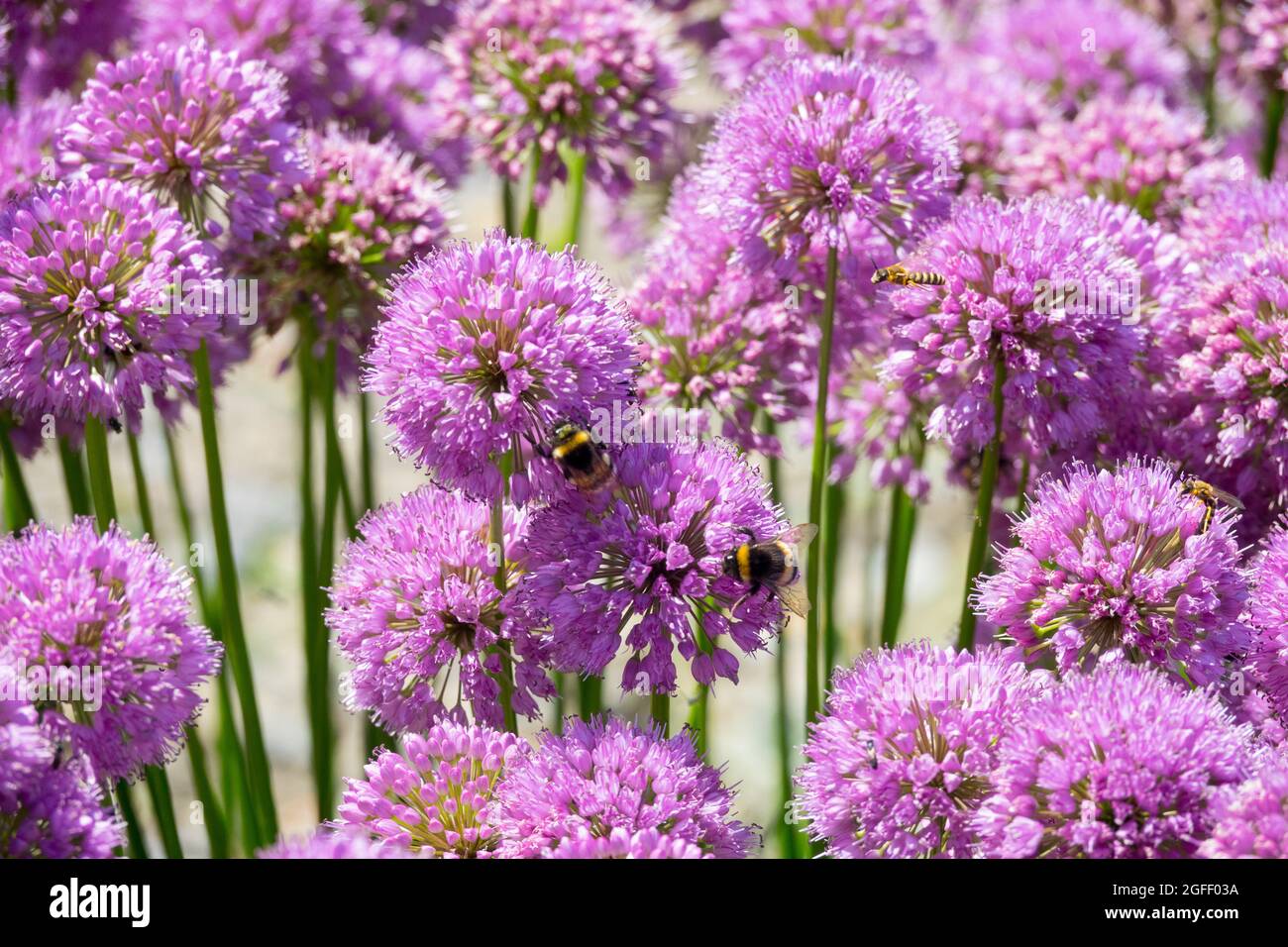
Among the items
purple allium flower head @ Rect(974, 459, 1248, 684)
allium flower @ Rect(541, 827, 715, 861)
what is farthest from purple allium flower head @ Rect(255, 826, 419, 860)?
purple allium flower head @ Rect(974, 459, 1248, 684)

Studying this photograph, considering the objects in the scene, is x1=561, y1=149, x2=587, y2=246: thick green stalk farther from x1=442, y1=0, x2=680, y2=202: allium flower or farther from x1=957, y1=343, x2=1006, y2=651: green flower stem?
x1=957, y1=343, x2=1006, y2=651: green flower stem

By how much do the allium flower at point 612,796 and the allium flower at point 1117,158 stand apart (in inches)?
76.2

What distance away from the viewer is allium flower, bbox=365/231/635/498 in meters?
2.37

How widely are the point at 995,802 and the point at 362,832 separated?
3.27ft

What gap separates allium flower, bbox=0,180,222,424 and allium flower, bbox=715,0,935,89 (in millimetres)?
1776

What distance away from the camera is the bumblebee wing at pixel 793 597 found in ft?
8.10

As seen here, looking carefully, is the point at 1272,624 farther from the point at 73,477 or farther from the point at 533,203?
the point at 73,477

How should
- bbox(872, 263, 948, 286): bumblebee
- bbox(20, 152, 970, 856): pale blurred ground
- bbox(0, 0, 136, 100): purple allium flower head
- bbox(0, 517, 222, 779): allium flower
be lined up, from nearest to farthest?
bbox(0, 517, 222, 779): allium flower
bbox(872, 263, 948, 286): bumblebee
bbox(0, 0, 136, 100): purple allium flower head
bbox(20, 152, 970, 856): pale blurred ground

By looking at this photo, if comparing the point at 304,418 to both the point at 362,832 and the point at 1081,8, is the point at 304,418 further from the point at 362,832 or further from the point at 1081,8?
the point at 1081,8

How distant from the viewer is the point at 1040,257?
2.69 m

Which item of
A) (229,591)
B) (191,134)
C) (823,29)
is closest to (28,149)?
(191,134)

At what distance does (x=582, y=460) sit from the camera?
238 centimetres
